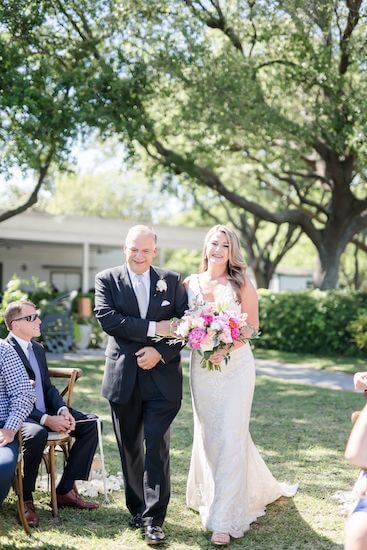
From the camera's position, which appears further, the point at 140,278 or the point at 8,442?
the point at 140,278

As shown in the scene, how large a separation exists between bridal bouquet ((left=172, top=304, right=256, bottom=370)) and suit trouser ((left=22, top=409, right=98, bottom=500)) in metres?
1.29

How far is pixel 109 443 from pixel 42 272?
18.9 m

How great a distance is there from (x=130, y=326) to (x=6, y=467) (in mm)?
1202

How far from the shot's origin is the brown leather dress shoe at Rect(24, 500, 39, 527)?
5059 mm

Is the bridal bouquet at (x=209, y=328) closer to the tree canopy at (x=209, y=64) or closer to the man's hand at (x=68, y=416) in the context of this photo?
the man's hand at (x=68, y=416)

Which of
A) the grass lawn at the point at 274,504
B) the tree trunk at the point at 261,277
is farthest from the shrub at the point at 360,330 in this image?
the tree trunk at the point at 261,277

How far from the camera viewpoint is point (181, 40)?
15219 millimetres

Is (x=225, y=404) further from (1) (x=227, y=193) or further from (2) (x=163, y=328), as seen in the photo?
(1) (x=227, y=193)

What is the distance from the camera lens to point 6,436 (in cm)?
466

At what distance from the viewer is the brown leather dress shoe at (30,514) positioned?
5.06 meters

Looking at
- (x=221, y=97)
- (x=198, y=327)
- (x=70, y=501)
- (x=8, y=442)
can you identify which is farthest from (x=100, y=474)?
(x=221, y=97)

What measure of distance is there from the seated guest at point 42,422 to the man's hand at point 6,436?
1.34 ft

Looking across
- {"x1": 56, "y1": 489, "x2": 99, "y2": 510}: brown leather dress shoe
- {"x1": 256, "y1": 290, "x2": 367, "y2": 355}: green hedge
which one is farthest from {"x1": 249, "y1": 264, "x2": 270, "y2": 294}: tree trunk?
{"x1": 56, "y1": 489, "x2": 99, "y2": 510}: brown leather dress shoe

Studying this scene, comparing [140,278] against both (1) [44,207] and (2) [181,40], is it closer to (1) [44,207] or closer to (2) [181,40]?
(2) [181,40]
